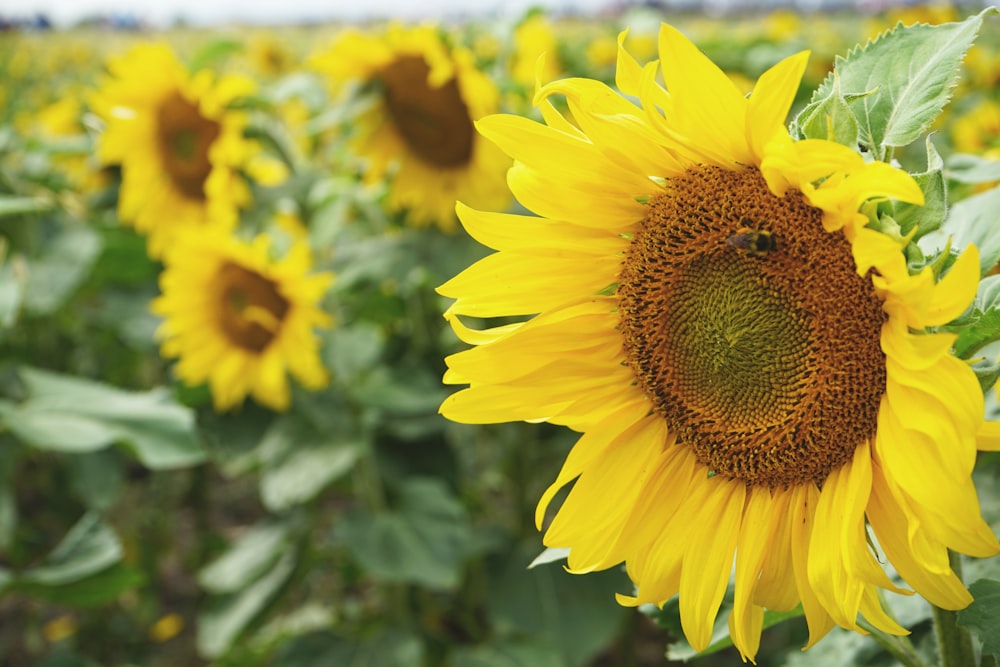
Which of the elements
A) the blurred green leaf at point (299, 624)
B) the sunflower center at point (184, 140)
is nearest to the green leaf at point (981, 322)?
the blurred green leaf at point (299, 624)

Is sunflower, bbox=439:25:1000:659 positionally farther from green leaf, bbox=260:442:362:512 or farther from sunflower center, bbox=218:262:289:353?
sunflower center, bbox=218:262:289:353

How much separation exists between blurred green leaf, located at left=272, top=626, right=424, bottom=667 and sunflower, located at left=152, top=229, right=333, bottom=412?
1.95 feet

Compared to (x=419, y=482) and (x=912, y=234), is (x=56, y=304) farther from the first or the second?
(x=912, y=234)

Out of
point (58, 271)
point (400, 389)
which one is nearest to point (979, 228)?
point (400, 389)

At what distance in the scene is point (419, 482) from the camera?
244cm

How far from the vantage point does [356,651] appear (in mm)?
2314

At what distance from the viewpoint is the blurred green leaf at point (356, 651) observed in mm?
2256

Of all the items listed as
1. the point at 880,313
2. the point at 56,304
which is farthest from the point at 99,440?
the point at 880,313

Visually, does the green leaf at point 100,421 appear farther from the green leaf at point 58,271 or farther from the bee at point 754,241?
the bee at point 754,241

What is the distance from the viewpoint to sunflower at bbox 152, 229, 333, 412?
2.25m

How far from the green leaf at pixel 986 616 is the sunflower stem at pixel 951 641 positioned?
0.07 meters

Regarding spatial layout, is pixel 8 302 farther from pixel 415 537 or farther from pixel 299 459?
pixel 415 537

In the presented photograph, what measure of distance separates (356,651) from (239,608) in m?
0.41

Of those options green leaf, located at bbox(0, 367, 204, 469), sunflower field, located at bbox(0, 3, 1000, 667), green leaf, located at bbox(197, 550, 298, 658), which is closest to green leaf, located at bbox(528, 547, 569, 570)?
sunflower field, located at bbox(0, 3, 1000, 667)
